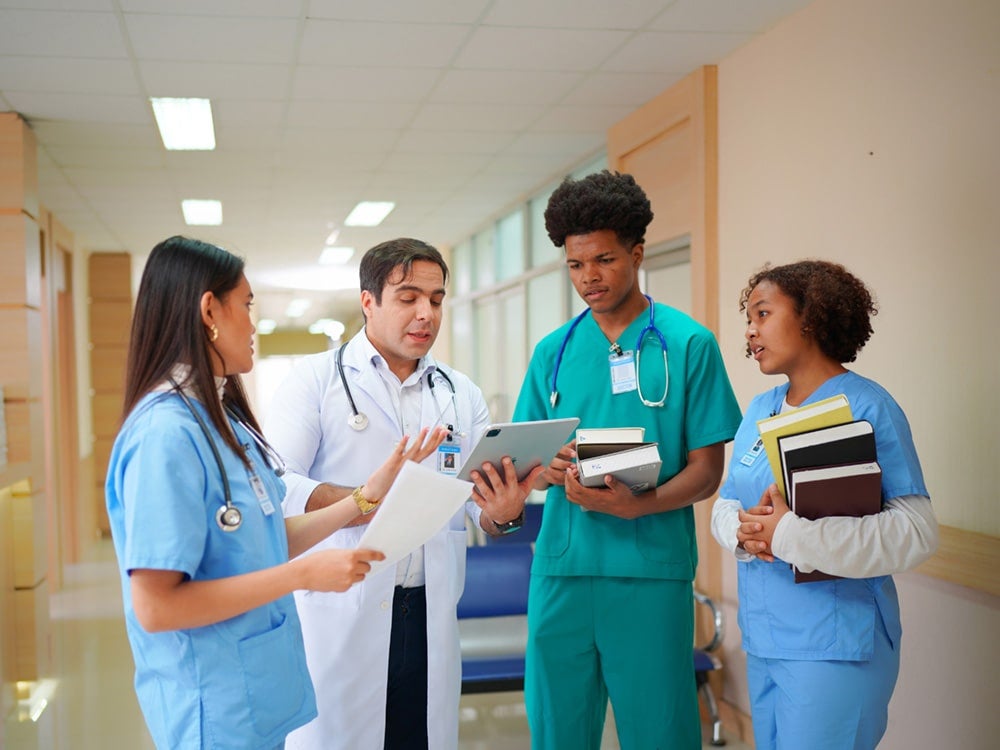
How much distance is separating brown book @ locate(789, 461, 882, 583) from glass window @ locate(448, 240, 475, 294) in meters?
8.38

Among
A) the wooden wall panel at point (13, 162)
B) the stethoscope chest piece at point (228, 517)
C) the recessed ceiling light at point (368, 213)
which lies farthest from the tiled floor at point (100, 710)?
the recessed ceiling light at point (368, 213)

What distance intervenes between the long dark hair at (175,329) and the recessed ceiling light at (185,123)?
375 cm

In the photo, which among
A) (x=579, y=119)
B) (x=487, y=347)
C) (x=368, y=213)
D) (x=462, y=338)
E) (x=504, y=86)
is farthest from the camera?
(x=462, y=338)

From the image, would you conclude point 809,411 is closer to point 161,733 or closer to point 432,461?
point 432,461

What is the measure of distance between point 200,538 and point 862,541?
1.27 meters

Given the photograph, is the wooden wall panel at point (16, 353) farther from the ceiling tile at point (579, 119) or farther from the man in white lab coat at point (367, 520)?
the man in white lab coat at point (367, 520)

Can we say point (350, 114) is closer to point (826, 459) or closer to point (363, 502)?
point (363, 502)

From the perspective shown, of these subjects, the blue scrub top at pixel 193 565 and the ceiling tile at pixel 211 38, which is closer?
the blue scrub top at pixel 193 565

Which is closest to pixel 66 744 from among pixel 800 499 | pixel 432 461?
pixel 432 461

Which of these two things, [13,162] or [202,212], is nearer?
[13,162]

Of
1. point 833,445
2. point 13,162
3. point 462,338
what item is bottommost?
point 833,445

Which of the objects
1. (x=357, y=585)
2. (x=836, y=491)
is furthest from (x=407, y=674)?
(x=836, y=491)

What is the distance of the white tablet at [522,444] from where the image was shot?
200 centimetres

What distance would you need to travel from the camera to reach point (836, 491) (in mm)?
1934
